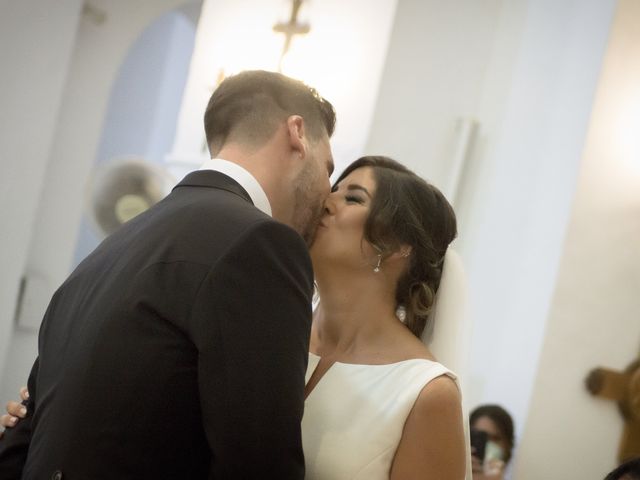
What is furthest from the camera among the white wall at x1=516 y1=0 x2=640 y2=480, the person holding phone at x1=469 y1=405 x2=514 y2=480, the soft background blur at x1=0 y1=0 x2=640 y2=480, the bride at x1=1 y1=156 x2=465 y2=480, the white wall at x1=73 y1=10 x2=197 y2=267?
the white wall at x1=73 y1=10 x2=197 y2=267

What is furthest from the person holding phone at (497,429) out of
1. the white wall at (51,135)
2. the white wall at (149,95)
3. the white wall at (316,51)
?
the white wall at (149,95)

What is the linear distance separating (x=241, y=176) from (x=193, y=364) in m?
0.52

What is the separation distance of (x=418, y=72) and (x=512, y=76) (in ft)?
2.14

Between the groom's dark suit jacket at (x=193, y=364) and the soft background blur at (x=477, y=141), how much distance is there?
→ 2445 millimetres

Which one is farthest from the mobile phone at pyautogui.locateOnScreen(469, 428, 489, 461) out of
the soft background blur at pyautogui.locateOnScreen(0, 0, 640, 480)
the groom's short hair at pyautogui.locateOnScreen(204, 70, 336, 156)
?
the groom's short hair at pyautogui.locateOnScreen(204, 70, 336, 156)

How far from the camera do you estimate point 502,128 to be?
16.4ft

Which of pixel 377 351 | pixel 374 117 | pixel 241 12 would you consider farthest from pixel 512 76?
pixel 377 351

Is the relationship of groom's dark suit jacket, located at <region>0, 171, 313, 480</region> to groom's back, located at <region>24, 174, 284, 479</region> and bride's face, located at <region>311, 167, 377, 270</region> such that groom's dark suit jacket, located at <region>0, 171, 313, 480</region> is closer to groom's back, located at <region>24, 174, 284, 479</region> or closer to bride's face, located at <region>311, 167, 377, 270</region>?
groom's back, located at <region>24, 174, 284, 479</region>

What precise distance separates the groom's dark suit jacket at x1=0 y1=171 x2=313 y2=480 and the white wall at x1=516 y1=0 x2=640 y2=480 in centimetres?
316

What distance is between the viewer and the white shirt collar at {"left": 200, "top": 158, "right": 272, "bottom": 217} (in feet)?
6.35

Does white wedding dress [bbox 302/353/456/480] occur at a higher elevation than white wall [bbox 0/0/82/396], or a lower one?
lower

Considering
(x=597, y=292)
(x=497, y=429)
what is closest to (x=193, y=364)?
(x=497, y=429)

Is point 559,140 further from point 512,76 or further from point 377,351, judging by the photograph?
point 377,351

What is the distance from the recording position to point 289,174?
209 cm
